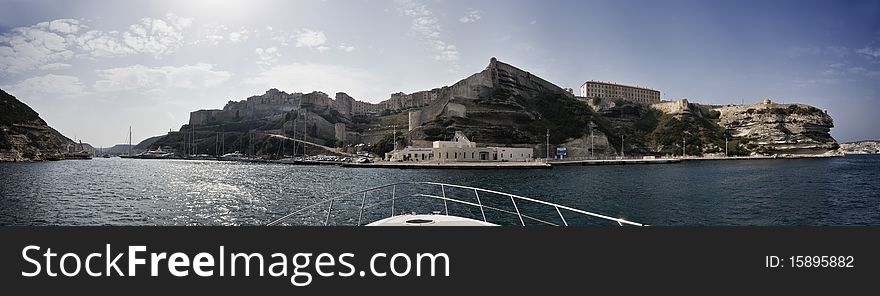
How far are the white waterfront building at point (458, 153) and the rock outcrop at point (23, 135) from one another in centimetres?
3721

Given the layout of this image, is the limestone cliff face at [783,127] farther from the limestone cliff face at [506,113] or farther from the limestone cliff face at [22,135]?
the limestone cliff face at [22,135]

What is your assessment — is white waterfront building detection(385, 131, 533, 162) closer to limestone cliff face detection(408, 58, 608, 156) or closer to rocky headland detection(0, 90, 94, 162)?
limestone cliff face detection(408, 58, 608, 156)

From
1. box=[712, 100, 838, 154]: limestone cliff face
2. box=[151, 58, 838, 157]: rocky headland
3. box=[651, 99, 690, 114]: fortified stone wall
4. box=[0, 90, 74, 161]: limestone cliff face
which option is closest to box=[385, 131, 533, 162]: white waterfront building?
box=[151, 58, 838, 157]: rocky headland

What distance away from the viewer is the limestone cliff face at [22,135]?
4188cm

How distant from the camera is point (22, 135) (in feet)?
146

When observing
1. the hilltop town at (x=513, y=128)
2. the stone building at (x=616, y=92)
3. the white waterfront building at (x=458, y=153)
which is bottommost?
the white waterfront building at (x=458, y=153)

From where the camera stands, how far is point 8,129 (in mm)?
43500

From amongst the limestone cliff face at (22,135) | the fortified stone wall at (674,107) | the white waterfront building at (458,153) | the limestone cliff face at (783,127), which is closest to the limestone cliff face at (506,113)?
the white waterfront building at (458,153)

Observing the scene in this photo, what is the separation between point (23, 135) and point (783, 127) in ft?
317

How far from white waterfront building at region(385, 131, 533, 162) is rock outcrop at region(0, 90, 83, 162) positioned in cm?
3721

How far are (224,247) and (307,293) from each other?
0.72 meters

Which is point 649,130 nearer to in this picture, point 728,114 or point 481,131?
point 728,114

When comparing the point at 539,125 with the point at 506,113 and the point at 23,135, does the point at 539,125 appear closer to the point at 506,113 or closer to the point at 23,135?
→ the point at 506,113

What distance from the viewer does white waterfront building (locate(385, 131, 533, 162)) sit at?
38625mm
